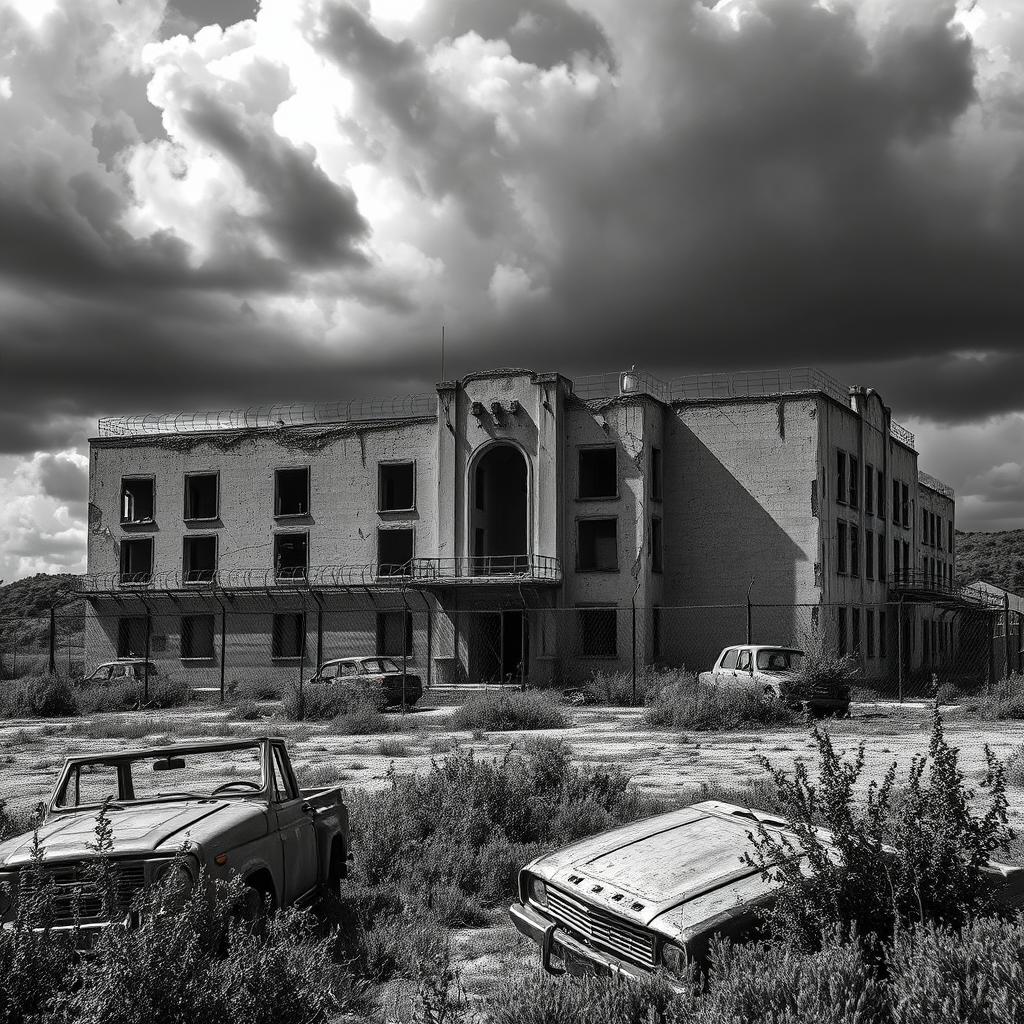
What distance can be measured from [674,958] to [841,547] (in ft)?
125

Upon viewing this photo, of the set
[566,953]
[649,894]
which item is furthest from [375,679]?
[649,894]

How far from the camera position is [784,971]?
4199mm

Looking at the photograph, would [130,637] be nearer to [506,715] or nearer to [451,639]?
[451,639]

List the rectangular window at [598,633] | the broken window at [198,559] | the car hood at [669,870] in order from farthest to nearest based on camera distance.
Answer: the broken window at [198,559], the rectangular window at [598,633], the car hood at [669,870]

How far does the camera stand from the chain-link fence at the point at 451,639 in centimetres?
3791

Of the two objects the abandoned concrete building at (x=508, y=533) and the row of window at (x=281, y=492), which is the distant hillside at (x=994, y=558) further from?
the row of window at (x=281, y=492)

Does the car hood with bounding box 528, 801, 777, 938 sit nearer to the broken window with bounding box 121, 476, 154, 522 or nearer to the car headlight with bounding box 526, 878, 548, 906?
the car headlight with bounding box 526, 878, 548, 906

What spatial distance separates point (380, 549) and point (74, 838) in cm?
3655

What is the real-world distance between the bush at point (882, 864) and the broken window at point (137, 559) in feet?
145

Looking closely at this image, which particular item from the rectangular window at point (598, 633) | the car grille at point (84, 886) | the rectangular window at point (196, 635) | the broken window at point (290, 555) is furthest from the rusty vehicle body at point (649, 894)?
the rectangular window at point (196, 635)

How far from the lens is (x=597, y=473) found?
1630 inches

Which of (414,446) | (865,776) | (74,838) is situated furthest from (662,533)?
(74,838)

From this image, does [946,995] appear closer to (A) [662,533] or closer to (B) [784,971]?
(B) [784,971]

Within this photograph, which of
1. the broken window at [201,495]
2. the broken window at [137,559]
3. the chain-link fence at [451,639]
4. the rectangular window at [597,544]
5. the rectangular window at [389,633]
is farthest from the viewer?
the broken window at [137,559]
